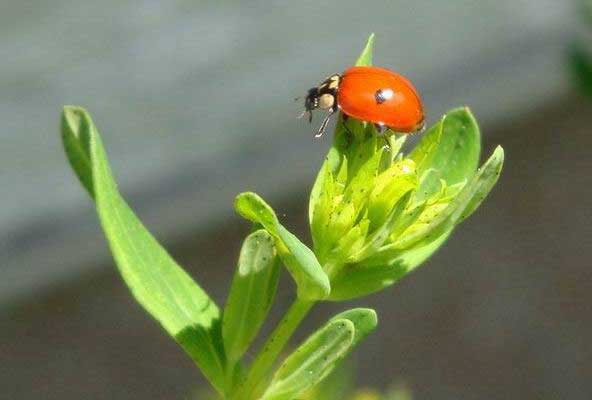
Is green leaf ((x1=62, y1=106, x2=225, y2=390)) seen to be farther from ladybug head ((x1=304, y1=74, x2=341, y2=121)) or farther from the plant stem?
ladybug head ((x1=304, y1=74, x2=341, y2=121))

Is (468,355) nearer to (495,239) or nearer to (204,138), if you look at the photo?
(495,239)

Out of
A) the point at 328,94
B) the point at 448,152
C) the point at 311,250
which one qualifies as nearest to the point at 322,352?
the point at 311,250

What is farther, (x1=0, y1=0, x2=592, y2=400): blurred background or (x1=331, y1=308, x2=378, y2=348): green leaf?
(x1=0, y1=0, x2=592, y2=400): blurred background

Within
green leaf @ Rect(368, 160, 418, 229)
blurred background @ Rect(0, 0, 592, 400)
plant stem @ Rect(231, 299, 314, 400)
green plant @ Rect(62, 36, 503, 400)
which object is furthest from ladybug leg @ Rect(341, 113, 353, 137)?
blurred background @ Rect(0, 0, 592, 400)

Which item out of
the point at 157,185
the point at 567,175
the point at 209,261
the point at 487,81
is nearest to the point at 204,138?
the point at 157,185

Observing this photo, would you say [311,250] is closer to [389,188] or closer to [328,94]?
[389,188]

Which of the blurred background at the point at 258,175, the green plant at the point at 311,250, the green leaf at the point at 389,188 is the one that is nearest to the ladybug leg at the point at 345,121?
the green plant at the point at 311,250
